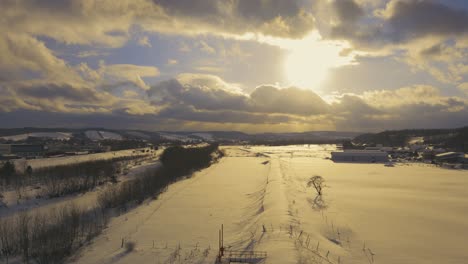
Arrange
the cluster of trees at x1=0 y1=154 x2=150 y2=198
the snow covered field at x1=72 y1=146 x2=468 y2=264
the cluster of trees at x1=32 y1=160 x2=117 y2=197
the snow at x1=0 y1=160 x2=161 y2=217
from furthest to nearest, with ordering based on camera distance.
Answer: the cluster of trees at x1=0 y1=154 x2=150 y2=198
the cluster of trees at x1=32 y1=160 x2=117 y2=197
the snow at x1=0 y1=160 x2=161 y2=217
the snow covered field at x1=72 y1=146 x2=468 y2=264

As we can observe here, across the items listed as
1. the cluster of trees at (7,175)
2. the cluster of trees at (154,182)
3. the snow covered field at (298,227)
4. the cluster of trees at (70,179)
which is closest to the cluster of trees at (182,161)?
the cluster of trees at (154,182)

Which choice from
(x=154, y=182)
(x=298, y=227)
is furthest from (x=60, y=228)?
(x=154, y=182)

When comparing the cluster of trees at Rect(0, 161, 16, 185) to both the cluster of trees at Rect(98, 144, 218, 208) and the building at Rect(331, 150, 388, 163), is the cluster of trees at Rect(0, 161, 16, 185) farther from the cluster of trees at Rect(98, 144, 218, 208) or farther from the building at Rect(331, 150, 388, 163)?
the building at Rect(331, 150, 388, 163)

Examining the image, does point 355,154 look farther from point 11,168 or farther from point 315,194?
point 11,168

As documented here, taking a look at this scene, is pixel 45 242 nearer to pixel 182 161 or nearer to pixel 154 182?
pixel 154 182

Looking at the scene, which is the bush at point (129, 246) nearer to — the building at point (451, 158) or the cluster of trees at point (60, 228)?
the cluster of trees at point (60, 228)

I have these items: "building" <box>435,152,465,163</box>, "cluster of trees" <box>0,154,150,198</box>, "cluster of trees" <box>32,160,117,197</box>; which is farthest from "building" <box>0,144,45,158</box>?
"building" <box>435,152,465,163</box>

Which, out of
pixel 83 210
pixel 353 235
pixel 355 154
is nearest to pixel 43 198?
pixel 83 210
